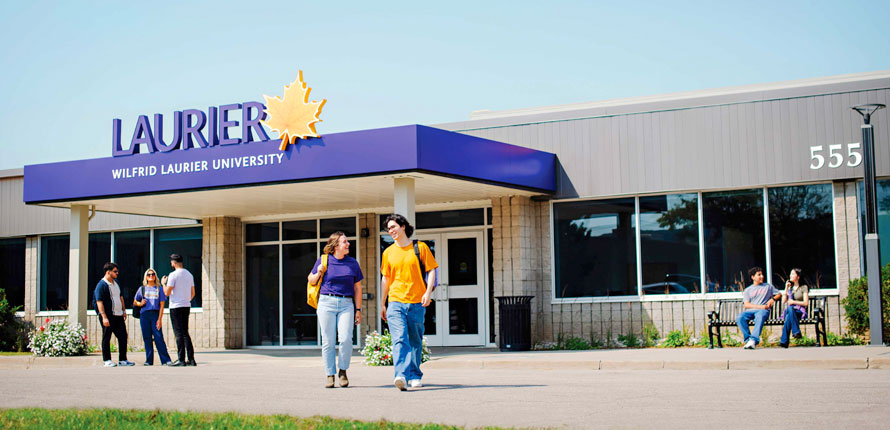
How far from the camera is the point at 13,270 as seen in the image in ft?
82.5

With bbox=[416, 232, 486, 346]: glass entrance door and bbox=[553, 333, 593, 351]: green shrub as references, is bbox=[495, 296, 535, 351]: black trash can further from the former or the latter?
bbox=[416, 232, 486, 346]: glass entrance door

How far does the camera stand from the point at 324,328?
10.4 meters

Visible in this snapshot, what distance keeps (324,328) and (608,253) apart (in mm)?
8785

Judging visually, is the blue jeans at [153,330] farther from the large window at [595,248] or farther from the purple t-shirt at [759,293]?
the purple t-shirt at [759,293]

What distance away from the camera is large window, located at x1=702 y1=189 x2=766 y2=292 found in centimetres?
1689

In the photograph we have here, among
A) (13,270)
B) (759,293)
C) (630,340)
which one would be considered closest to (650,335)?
(630,340)

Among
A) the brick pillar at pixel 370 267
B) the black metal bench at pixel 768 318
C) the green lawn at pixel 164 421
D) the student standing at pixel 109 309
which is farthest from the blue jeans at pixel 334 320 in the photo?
the brick pillar at pixel 370 267

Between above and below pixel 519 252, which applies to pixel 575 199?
above

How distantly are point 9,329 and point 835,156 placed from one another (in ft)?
63.2

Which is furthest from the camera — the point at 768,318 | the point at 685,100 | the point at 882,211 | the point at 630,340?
the point at 685,100

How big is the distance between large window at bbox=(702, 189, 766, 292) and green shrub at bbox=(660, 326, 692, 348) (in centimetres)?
88

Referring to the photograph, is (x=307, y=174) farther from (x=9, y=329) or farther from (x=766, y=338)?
(x=9, y=329)

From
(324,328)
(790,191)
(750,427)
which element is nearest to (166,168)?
(324,328)

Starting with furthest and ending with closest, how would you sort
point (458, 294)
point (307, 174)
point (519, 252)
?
point (458, 294)
point (519, 252)
point (307, 174)
